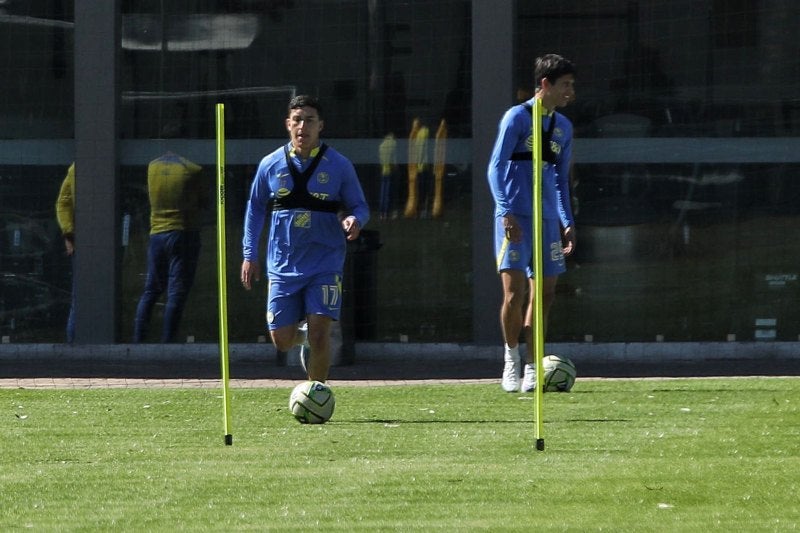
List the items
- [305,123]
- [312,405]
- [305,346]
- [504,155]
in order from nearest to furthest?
[312,405] < [305,123] < [305,346] < [504,155]

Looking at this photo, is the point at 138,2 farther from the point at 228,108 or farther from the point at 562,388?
the point at 562,388

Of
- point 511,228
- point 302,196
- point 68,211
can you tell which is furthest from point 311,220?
point 68,211

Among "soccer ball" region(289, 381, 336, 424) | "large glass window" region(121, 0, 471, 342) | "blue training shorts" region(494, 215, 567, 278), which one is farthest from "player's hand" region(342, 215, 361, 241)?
"large glass window" region(121, 0, 471, 342)

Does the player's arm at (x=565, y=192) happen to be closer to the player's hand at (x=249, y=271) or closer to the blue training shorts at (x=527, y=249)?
the blue training shorts at (x=527, y=249)

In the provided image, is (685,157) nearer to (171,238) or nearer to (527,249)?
(527,249)

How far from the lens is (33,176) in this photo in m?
15.7

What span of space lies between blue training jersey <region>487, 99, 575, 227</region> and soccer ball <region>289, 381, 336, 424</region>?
7.03 ft

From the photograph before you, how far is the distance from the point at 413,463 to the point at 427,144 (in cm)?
784

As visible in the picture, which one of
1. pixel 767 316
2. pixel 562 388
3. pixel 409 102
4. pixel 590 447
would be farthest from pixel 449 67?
pixel 590 447

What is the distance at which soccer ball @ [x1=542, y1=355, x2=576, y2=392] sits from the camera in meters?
11.4

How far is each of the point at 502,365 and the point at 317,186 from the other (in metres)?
5.02

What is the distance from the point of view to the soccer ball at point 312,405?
9.78 m

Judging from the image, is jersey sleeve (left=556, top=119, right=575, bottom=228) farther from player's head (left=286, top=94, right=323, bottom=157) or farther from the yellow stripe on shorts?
player's head (left=286, top=94, right=323, bottom=157)

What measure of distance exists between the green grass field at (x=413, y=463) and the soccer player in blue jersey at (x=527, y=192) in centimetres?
68
